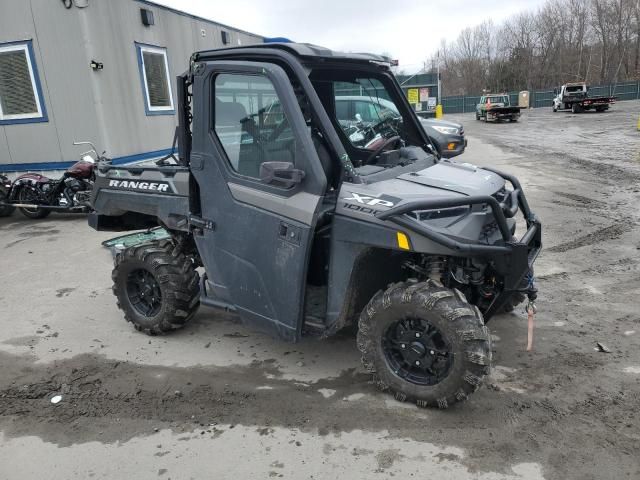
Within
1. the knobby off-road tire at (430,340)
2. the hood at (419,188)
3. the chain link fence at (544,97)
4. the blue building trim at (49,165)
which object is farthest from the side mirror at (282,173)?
the chain link fence at (544,97)

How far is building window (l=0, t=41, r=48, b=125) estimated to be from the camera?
30.1ft

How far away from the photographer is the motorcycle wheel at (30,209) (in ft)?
30.9

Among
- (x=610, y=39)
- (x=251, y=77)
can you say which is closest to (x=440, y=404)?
(x=251, y=77)

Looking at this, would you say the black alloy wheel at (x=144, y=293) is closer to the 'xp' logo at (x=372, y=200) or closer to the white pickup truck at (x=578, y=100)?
the 'xp' logo at (x=372, y=200)

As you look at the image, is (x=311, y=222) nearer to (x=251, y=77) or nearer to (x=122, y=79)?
(x=251, y=77)

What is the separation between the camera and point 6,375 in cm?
406

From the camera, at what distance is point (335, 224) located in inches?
129

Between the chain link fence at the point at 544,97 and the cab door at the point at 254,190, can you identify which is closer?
the cab door at the point at 254,190

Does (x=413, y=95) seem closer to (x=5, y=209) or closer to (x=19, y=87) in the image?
(x=19, y=87)

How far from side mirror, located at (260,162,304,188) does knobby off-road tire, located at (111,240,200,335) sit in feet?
4.87

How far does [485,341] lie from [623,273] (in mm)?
3339

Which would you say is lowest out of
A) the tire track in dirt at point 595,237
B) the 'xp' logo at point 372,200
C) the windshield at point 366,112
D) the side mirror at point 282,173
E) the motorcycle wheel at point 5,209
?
the tire track in dirt at point 595,237

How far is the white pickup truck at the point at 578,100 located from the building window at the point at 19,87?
104 ft

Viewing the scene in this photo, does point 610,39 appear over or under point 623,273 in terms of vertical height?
over
